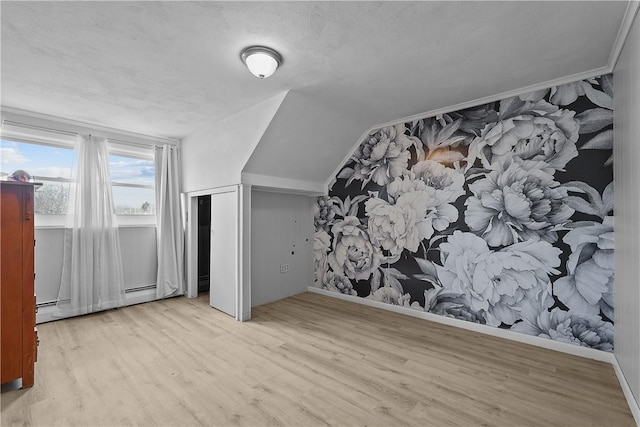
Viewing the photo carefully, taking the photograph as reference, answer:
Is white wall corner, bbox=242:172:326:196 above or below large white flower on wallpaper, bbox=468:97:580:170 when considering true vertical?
below

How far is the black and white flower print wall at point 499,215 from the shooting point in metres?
2.58

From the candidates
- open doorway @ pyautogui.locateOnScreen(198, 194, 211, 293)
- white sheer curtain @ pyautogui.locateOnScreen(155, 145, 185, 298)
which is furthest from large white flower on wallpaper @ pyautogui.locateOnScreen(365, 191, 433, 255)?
white sheer curtain @ pyautogui.locateOnScreen(155, 145, 185, 298)

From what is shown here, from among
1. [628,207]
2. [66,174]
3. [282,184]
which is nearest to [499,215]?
[628,207]

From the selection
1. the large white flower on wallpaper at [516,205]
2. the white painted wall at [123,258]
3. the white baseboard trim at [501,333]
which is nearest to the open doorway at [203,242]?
the white painted wall at [123,258]

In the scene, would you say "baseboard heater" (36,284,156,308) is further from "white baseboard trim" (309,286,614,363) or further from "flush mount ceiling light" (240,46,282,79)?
"flush mount ceiling light" (240,46,282,79)

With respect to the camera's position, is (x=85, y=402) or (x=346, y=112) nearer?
(x=85, y=402)

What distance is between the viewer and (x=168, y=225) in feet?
14.3

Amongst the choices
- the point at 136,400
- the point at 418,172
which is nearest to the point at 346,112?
the point at 418,172

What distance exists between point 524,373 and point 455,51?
8.72ft

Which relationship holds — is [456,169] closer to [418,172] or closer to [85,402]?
[418,172]

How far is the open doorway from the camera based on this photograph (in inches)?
193

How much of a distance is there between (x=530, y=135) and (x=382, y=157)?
1.68m

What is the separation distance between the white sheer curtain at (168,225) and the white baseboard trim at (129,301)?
0.13 m

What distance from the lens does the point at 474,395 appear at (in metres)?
2.03
